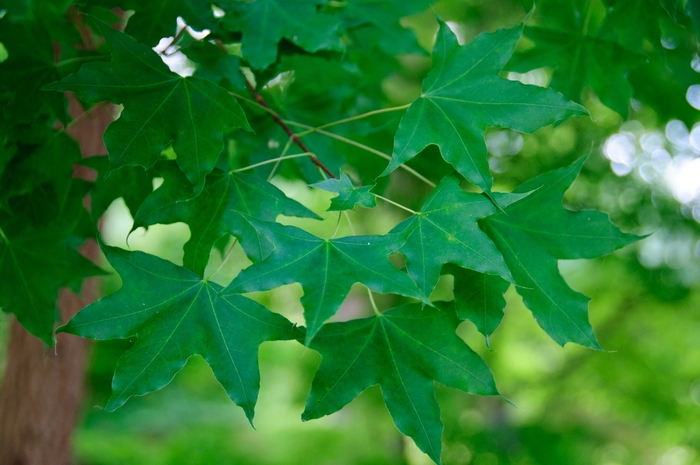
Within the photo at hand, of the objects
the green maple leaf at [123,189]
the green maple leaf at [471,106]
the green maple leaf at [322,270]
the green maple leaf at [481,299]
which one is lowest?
the green maple leaf at [123,189]

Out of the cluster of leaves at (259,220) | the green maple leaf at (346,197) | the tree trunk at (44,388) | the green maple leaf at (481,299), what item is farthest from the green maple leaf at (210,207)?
the tree trunk at (44,388)

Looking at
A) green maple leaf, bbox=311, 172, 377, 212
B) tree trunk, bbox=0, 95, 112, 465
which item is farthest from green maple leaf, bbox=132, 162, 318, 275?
tree trunk, bbox=0, 95, 112, 465

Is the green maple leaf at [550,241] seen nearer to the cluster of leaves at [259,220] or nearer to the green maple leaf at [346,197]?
the cluster of leaves at [259,220]

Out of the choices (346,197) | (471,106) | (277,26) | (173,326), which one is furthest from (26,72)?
(471,106)

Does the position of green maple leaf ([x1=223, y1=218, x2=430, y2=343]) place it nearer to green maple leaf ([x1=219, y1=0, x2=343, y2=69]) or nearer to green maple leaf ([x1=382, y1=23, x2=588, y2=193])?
green maple leaf ([x1=382, y1=23, x2=588, y2=193])

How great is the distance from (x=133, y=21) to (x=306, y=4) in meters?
0.32

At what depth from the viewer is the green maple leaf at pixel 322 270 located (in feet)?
2.48

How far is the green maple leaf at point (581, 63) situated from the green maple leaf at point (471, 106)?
18.4 inches

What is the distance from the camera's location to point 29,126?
1.13 metres

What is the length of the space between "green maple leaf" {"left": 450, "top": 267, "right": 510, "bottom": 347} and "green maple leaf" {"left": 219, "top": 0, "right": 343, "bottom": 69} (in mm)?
496

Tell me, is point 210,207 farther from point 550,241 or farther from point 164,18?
point 550,241

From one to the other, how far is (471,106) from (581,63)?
624 mm

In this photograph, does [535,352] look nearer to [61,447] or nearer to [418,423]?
[61,447]

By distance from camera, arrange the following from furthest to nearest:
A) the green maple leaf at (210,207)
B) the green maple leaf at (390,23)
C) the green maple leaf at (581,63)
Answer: the green maple leaf at (390,23)
the green maple leaf at (581,63)
the green maple leaf at (210,207)
